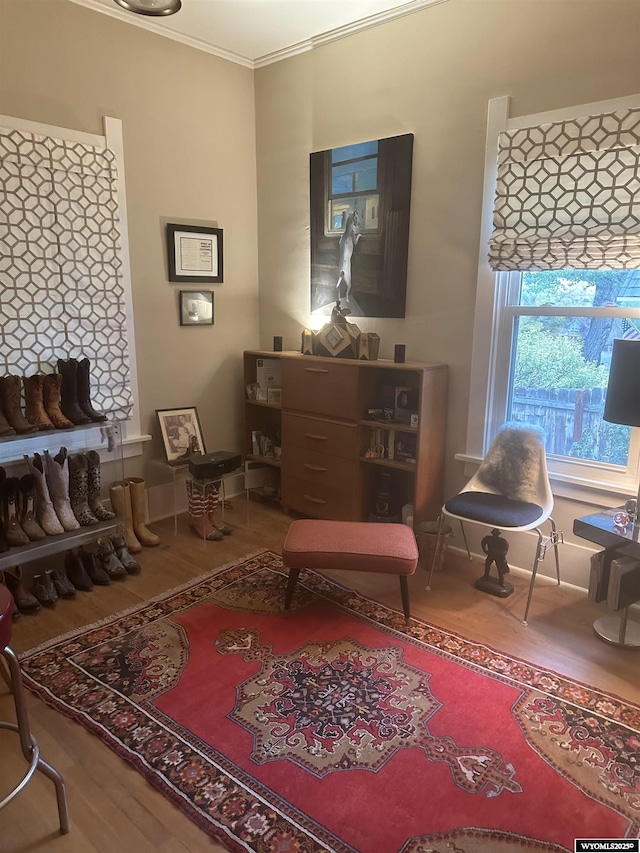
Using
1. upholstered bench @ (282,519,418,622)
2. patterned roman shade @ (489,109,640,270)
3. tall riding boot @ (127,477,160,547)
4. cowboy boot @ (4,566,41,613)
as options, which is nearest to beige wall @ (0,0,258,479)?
tall riding boot @ (127,477,160,547)

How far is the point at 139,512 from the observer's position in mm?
3508

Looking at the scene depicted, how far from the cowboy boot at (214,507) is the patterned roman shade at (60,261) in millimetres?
726

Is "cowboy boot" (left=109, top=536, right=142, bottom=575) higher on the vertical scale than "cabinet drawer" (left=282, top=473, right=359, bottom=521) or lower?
lower

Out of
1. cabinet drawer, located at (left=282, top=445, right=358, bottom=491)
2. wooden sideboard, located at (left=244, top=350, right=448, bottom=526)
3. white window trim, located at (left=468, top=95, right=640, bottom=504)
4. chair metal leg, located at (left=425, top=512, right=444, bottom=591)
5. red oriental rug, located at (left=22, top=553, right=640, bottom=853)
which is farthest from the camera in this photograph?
cabinet drawer, located at (left=282, top=445, right=358, bottom=491)

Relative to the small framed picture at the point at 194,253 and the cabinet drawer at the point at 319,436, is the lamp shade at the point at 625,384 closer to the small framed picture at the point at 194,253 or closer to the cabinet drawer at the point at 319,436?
the cabinet drawer at the point at 319,436

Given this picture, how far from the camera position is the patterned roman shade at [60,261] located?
2.96 metres

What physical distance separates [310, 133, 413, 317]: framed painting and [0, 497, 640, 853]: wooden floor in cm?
151

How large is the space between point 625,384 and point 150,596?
2345 millimetres

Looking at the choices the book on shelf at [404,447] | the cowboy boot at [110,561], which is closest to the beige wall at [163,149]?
the cowboy boot at [110,561]

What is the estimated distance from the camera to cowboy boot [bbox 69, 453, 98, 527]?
121 inches

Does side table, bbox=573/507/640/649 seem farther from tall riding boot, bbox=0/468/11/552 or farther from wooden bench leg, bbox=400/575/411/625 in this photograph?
tall riding boot, bbox=0/468/11/552

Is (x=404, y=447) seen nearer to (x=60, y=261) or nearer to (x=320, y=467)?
(x=320, y=467)

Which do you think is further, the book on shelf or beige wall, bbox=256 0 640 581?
the book on shelf

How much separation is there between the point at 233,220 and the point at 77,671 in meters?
2.95
